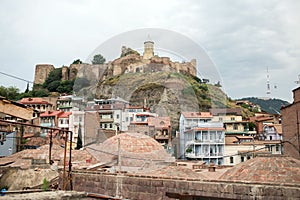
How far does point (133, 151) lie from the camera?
11.4 meters

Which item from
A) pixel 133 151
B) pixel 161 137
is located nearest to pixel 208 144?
pixel 161 137

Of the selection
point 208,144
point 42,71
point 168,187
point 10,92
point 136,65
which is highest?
point 42,71

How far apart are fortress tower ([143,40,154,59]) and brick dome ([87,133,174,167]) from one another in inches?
124

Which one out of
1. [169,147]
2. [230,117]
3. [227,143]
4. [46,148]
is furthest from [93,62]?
[230,117]

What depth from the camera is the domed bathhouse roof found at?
37.8ft

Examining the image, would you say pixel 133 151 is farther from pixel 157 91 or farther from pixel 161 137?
pixel 157 91

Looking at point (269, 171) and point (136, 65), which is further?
point (136, 65)

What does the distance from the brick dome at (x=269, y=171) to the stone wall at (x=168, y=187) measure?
3.88 metres

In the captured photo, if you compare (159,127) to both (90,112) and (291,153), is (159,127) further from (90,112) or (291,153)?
(291,153)

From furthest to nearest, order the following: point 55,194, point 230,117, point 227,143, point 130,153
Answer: point 230,117
point 227,143
point 130,153
point 55,194

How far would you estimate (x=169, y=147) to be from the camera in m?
13.9

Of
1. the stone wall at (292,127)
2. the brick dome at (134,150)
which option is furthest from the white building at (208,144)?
the brick dome at (134,150)

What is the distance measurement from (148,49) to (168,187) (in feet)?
19.0

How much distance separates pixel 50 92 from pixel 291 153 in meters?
58.4
